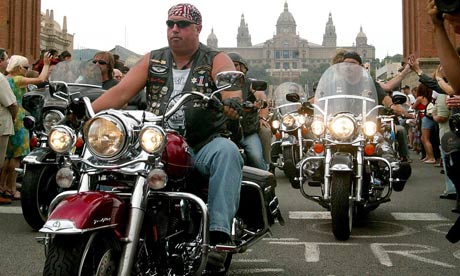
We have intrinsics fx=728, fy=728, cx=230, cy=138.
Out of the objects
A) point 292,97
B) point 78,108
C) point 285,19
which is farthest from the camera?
point 285,19

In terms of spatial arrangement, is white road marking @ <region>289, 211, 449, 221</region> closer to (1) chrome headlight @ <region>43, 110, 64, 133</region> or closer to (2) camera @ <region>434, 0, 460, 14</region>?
(1) chrome headlight @ <region>43, 110, 64, 133</region>

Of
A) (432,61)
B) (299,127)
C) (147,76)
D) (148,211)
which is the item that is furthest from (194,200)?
(432,61)

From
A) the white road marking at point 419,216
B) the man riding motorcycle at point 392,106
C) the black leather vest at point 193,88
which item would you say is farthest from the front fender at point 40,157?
the white road marking at point 419,216

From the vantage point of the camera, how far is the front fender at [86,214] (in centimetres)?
313

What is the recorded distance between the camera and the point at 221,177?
4.05 meters

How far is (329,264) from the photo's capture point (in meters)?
5.52

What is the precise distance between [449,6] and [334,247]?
375 cm

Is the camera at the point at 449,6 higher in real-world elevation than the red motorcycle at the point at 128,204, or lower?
higher

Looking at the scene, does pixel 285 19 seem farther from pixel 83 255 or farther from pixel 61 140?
pixel 83 255

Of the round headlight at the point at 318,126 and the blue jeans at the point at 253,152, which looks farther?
the round headlight at the point at 318,126

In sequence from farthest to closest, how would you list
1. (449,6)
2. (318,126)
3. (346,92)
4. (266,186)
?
1. (318,126)
2. (346,92)
3. (266,186)
4. (449,6)

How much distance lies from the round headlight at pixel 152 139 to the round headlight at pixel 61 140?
0.44 metres

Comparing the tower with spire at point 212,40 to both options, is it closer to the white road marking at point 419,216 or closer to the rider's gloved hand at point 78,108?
the white road marking at point 419,216

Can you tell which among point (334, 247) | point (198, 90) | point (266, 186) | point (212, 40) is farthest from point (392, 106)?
point (212, 40)
